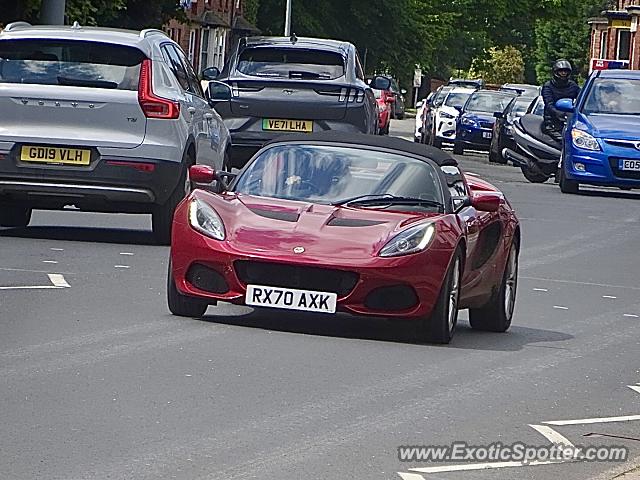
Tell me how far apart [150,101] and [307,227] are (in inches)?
203

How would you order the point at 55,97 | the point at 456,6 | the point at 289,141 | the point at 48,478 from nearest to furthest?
1. the point at 48,478
2. the point at 289,141
3. the point at 55,97
4. the point at 456,6

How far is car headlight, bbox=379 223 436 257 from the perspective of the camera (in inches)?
432

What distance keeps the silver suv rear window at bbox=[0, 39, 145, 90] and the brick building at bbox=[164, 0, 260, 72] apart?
212ft

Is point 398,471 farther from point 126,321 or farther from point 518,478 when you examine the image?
point 126,321

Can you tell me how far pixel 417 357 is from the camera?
10594mm

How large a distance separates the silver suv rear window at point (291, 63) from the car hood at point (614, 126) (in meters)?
4.39

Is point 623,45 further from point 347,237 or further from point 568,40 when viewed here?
point 347,237

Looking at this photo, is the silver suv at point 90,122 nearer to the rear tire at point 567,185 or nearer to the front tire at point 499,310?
the front tire at point 499,310

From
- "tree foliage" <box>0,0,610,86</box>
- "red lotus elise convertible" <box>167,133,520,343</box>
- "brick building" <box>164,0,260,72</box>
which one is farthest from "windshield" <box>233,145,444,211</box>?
"brick building" <box>164,0,260,72</box>

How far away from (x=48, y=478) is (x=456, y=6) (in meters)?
81.9

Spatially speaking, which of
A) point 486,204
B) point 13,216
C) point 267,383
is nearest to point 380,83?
point 13,216

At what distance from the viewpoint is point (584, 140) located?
91.6 feet

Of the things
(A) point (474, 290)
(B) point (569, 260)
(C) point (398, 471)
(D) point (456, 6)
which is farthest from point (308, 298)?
(D) point (456, 6)

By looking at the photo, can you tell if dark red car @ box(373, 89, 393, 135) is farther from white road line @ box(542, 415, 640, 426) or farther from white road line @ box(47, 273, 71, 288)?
white road line @ box(542, 415, 640, 426)
